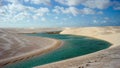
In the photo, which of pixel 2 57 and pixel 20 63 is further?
pixel 2 57

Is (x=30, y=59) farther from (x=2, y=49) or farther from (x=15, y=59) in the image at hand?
(x=2, y=49)

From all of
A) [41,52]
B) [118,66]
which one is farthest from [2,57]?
[118,66]

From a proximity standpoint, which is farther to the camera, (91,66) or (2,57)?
(2,57)

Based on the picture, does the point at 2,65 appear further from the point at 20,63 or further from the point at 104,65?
the point at 104,65

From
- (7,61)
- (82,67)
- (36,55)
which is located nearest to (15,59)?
(7,61)

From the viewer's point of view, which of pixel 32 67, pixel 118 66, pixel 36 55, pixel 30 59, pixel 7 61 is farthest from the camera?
pixel 36 55

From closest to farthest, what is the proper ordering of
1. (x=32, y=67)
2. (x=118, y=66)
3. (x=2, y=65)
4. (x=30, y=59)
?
(x=118, y=66)
(x=32, y=67)
(x=2, y=65)
(x=30, y=59)

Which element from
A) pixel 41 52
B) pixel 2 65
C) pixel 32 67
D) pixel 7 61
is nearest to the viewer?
pixel 32 67

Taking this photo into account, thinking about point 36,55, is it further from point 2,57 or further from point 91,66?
point 91,66

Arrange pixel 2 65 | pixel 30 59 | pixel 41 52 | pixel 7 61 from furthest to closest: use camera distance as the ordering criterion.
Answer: pixel 41 52
pixel 30 59
pixel 7 61
pixel 2 65
